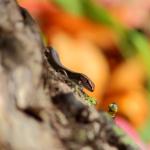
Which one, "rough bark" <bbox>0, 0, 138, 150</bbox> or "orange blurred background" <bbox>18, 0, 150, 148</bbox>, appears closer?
"rough bark" <bbox>0, 0, 138, 150</bbox>

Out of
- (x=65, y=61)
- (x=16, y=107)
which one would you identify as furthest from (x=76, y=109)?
(x=65, y=61)

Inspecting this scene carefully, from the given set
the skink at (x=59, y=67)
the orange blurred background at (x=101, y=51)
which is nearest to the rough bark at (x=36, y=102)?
the skink at (x=59, y=67)

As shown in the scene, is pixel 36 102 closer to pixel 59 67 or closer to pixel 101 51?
pixel 59 67

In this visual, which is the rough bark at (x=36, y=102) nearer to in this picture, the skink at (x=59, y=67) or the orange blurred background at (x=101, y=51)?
the skink at (x=59, y=67)

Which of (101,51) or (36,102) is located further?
(101,51)

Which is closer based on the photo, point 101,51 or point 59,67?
point 59,67

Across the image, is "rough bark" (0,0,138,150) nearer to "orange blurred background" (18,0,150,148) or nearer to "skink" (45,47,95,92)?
"skink" (45,47,95,92)

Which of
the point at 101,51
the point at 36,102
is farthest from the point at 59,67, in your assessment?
the point at 101,51

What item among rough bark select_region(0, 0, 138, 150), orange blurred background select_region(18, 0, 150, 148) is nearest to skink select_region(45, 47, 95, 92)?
rough bark select_region(0, 0, 138, 150)

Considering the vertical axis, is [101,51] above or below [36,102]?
above
